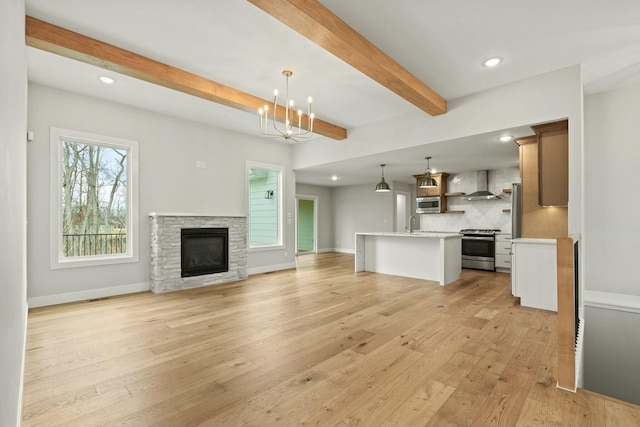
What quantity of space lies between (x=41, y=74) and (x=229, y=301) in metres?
3.60

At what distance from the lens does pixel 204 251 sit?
5391 mm

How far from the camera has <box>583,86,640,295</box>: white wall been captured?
4.16 metres

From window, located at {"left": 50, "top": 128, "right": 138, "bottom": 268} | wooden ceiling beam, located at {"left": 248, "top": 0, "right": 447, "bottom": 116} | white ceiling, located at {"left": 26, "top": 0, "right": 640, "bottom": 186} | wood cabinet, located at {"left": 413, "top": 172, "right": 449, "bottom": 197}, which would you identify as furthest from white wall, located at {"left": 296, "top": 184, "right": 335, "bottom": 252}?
wooden ceiling beam, located at {"left": 248, "top": 0, "right": 447, "bottom": 116}

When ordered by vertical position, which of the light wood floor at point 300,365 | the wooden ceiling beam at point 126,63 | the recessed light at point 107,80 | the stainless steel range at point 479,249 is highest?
the recessed light at point 107,80

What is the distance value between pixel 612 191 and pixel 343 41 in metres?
4.34

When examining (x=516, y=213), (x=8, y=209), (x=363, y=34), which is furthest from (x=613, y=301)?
(x=8, y=209)

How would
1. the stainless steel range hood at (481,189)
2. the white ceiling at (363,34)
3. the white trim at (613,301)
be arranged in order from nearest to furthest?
1. the white ceiling at (363,34)
2. the white trim at (613,301)
3. the stainless steel range hood at (481,189)

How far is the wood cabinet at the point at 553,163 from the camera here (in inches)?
153

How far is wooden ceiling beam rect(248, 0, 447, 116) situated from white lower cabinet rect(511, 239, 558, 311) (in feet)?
7.75

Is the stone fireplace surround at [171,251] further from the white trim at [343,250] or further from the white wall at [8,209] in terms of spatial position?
the white trim at [343,250]

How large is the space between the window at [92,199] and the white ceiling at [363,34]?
2.51 ft

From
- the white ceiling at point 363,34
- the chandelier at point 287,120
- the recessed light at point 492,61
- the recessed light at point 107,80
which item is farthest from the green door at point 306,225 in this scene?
the recessed light at point 492,61

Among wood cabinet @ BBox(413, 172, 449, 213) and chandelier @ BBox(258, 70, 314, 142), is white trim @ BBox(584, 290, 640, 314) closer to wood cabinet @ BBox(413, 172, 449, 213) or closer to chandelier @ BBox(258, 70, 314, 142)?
wood cabinet @ BBox(413, 172, 449, 213)

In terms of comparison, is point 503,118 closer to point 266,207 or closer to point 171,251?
point 266,207
